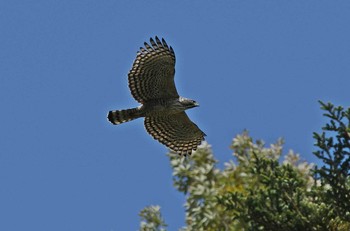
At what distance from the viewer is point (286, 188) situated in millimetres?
9383

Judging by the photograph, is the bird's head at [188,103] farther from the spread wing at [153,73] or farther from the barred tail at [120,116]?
the barred tail at [120,116]

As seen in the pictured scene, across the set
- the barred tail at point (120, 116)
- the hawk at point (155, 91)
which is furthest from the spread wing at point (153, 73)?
the barred tail at point (120, 116)

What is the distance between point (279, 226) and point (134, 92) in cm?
538

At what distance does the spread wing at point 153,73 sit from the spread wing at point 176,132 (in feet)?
2.01

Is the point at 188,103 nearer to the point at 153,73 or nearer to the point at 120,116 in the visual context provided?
the point at 153,73

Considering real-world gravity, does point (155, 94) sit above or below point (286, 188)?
above

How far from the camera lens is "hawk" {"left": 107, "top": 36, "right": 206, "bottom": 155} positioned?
13859 mm

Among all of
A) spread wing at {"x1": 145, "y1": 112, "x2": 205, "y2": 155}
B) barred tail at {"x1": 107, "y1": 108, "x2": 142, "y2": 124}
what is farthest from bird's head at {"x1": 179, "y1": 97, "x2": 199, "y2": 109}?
barred tail at {"x1": 107, "y1": 108, "x2": 142, "y2": 124}

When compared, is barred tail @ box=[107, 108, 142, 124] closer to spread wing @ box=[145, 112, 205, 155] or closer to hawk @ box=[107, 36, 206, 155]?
hawk @ box=[107, 36, 206, 155]

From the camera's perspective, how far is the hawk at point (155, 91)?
13.9 m

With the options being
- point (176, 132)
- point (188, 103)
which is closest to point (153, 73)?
point (188, 103)

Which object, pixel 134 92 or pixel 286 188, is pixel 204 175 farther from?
pixel 286 188

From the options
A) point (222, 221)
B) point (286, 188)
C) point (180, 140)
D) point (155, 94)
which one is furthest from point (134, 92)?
point (286, 188)

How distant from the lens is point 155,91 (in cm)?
1423
